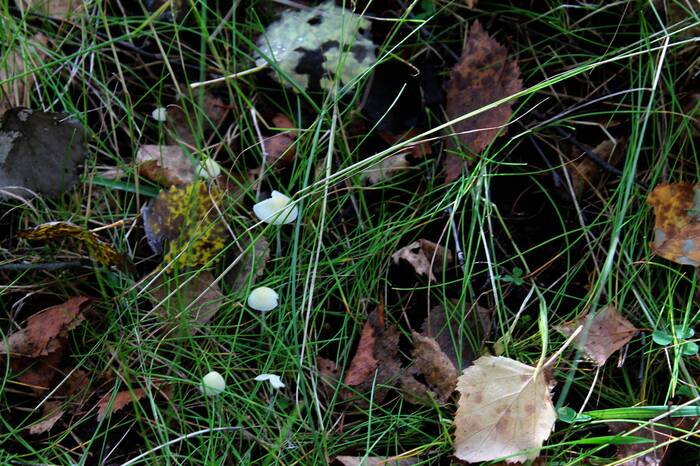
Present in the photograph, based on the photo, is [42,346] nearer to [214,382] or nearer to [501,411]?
[214,382]

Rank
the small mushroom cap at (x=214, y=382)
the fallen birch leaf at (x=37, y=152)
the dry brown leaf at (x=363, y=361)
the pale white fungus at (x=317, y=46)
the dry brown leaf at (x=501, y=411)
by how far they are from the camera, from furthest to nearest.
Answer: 1. the pale white fungus at (x=317, y=46)
2. the fallen birch leaf at (x=37, y=152)
3. the dry brown leaf at (x=363, y=361)
4. the small mushroom cap at (x=214, y=382)
5. the dry brown leaf at (x=501, y=411)

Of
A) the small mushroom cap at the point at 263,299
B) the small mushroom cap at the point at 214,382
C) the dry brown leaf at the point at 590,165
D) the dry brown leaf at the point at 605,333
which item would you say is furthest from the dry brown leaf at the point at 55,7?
the dry brown leaf at the point at 605,333

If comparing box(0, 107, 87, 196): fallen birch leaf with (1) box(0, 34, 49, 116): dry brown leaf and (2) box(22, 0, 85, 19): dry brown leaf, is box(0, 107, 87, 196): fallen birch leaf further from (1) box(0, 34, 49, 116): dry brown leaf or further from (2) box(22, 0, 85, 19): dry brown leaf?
(2) box(22, 0, 85, 19): dry brown leaf

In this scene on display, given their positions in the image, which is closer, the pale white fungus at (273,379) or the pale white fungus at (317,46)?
the pale white fungus at (273,379)

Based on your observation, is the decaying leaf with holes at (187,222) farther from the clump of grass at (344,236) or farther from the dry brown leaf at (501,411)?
the dry brown leaf at (501,411)

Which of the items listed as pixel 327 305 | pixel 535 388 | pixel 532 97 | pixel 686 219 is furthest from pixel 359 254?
pixel 686 219

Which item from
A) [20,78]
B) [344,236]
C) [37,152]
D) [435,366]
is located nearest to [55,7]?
[20,78]

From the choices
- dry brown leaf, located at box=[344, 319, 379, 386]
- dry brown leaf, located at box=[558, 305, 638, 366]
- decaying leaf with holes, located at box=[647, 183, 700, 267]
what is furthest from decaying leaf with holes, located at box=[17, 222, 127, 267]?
decaying leaf with holes, located at box=[647, 183, 700, 267]
